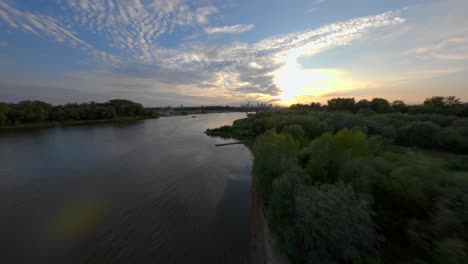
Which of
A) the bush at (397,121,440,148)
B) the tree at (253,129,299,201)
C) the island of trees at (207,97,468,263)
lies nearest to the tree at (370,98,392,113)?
the bush at (397,121,440,148)

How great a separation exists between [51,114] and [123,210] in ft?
210

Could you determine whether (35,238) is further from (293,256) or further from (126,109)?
(126,109)

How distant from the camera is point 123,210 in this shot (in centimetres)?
995

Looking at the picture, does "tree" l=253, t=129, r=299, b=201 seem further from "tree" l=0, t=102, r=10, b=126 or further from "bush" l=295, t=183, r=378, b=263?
"tree" l=0, t=102, r=10, b=126

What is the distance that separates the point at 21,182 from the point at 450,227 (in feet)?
81.0

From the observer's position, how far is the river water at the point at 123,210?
7.14 meters

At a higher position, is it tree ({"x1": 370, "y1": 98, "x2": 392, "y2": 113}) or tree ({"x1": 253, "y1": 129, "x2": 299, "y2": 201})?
tree ({"x1": 370, "y1": 98, "x2": 392, "y2": 113})

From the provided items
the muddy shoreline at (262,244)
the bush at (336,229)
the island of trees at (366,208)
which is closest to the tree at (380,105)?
the island of trees at (366,208)

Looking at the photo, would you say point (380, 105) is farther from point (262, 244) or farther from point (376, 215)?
point (262, 244)

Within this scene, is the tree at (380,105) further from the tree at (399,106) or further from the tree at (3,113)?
the tree at (3,113)

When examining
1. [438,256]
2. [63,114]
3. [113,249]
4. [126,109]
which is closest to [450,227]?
[438,256]

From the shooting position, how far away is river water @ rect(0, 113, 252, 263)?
7145 mm

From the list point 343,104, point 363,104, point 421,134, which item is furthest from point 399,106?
point 421,134

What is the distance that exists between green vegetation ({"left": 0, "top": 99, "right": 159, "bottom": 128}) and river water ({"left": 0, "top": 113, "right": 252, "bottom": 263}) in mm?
36295
